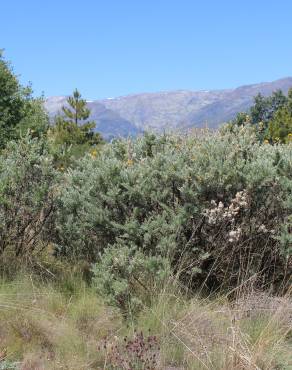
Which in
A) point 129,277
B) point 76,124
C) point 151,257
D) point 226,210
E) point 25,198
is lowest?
point 129,277

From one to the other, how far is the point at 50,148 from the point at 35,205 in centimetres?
145

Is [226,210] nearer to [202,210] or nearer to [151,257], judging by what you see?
[202,210]

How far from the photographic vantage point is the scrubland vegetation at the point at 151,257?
3.52 meters

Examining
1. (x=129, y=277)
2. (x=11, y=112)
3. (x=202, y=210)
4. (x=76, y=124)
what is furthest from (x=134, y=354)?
(x=76, y=124)

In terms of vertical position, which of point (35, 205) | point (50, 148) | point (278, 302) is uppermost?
point (50, 148)

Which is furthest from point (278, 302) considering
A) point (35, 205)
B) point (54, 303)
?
point (35, 205)

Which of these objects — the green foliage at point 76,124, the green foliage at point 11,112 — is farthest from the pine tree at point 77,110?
the green foliage at point 11,112

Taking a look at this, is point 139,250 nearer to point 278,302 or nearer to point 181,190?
point 181,190

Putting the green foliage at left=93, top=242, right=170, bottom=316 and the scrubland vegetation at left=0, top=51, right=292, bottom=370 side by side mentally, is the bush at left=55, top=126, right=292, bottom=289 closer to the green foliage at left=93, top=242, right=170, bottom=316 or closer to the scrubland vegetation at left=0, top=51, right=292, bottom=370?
the scrubland vegetation at left=0, top=51, right=292, bottom=370

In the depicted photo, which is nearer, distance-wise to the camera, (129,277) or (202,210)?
(129,277)

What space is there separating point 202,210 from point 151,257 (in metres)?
0.65

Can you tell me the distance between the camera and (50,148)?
6297mm

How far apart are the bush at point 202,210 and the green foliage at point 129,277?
0.51ft

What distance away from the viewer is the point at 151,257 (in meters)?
4.14
